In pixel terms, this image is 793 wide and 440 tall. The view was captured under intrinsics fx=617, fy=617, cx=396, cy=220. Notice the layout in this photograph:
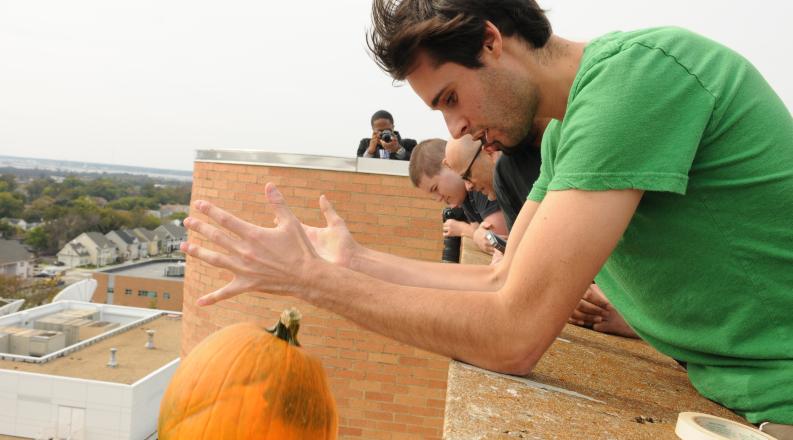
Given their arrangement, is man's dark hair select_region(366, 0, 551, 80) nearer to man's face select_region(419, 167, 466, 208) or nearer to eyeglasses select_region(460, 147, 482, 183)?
eyeglasses select_region(460, 147, 482, 183)

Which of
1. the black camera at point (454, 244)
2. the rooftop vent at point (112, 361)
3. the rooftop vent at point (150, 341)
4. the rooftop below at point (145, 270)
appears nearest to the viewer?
the black camera at point (454, 244)

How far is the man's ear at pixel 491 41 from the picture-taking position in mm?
1510

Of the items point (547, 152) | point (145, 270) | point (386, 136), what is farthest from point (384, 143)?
point (145, 270)

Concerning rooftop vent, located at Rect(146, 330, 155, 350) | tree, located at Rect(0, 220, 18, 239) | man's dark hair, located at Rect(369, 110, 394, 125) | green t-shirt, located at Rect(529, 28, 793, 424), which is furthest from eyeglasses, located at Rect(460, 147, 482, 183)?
tree, located at Rect(0, 220, 18, 239)

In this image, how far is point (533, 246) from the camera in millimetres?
1240

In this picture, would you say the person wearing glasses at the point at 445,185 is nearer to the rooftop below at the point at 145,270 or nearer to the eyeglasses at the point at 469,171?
the eyeglasses at the point at 469,171

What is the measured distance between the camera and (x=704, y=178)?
1.29 metres

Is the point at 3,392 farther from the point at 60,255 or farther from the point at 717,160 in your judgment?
the point at 60,255

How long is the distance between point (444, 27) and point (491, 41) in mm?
133

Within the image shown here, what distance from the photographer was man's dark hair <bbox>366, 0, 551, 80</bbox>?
1492 mm

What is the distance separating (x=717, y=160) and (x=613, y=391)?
0.62 metres

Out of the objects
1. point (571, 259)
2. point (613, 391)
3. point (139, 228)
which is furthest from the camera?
point (139, 228)

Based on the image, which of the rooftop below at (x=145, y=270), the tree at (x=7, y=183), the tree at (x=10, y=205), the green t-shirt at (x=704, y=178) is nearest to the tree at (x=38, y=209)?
the tree at (x=10, y=205)

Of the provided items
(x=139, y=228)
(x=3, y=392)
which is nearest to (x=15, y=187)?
(x=139, y=228)
